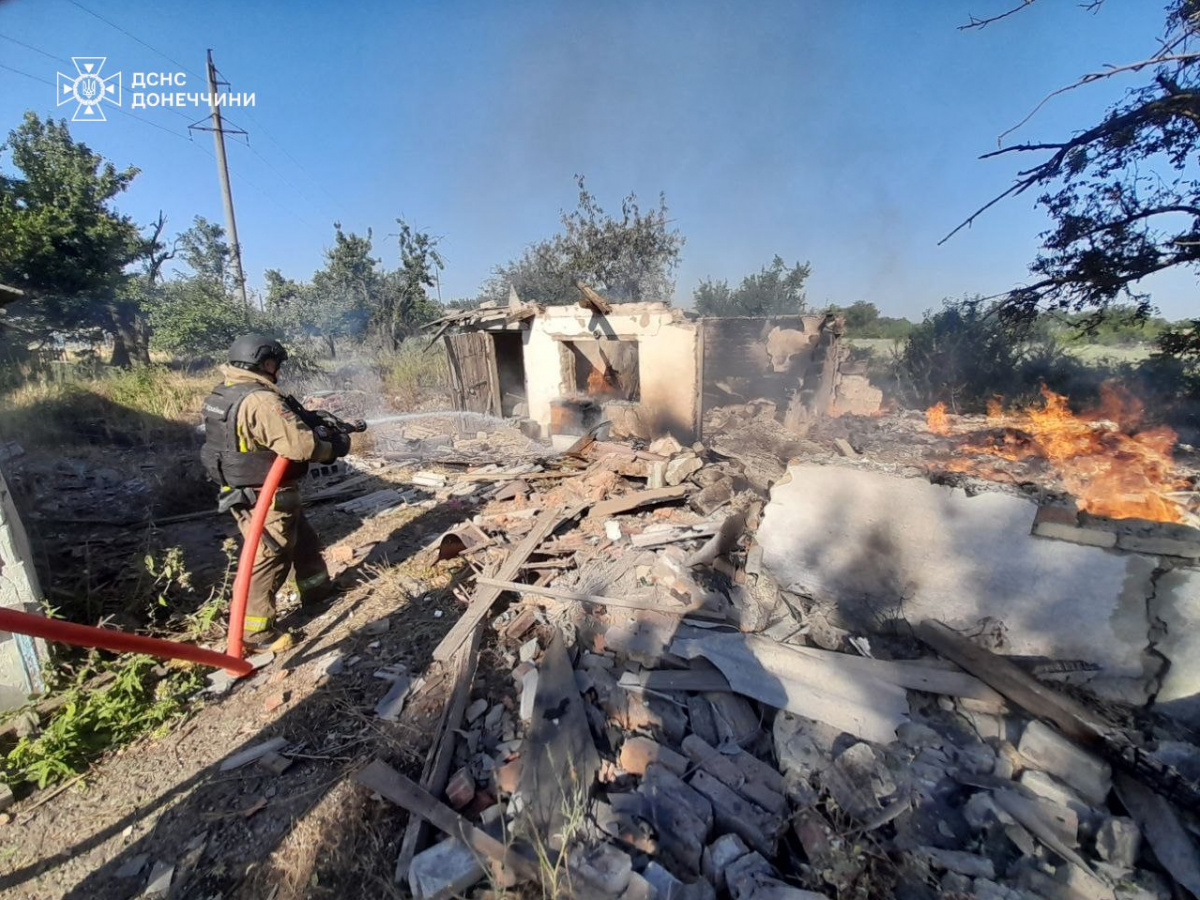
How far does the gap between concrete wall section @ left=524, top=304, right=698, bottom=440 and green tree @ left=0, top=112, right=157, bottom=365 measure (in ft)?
45.0

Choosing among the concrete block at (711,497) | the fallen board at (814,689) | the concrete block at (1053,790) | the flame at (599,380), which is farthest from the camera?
the flame at (599,380)

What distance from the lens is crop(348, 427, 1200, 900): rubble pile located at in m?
1.83

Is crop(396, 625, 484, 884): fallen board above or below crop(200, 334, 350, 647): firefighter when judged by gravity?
below

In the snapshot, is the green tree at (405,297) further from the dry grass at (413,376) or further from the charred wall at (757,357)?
the charred wall at (757,357)

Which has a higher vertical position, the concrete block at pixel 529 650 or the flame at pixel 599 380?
the flame at pixel 599 380

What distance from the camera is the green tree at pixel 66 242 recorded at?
12.6 metres

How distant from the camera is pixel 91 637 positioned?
199 cm

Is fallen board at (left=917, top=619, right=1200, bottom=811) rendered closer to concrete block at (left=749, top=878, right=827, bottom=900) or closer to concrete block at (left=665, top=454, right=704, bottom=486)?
concrete block at (left=749, top=878, right=827, bottom=900)

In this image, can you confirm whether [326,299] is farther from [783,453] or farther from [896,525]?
[896,525]

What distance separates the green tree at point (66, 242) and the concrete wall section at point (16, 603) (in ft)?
50.1

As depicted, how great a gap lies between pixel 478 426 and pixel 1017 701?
11.4m

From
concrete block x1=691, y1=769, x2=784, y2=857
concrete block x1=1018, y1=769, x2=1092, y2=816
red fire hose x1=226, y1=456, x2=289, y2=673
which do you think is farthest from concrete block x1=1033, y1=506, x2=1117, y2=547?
red fire hose x1=226, y1=456, x2=289, y2=673

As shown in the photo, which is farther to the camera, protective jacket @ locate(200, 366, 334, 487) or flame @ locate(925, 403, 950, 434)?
flame @ locate(925, 403, 950, 434)

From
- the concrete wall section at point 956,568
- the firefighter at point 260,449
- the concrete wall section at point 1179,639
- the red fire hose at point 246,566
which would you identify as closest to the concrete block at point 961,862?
→ the concrete wall section at point 956,568
